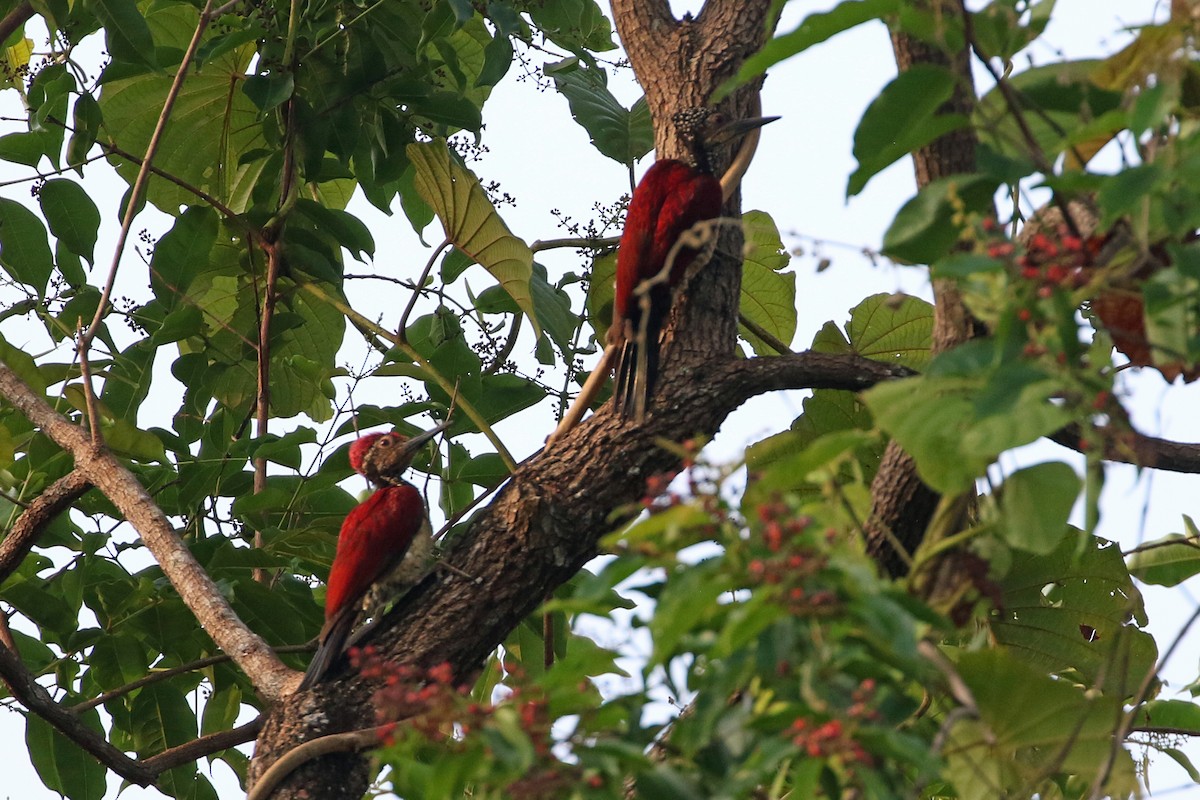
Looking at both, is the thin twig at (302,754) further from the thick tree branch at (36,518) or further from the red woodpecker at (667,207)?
the red woodpecker at (667,207)

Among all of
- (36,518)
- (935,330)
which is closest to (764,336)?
(935,330)

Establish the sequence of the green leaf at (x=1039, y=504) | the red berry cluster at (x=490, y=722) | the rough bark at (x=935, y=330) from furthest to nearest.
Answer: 1. the rough bark at (x=935, y=330)
2. the green leaf at (x=1039, y=504)
3. the red berry cluster at (x=490, y=722)

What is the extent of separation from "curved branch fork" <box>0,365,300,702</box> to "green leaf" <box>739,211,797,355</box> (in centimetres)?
196

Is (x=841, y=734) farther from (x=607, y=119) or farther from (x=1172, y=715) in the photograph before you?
(x=607, y=119)

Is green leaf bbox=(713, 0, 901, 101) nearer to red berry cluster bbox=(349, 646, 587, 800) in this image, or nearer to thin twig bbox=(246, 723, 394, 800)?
red berry cluster bbox=(349, 646, 587, 800)

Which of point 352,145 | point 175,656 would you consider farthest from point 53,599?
point 352,145

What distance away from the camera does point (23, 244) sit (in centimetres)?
409

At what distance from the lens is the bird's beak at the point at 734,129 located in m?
3.94

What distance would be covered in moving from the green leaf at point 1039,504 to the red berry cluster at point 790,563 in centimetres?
34

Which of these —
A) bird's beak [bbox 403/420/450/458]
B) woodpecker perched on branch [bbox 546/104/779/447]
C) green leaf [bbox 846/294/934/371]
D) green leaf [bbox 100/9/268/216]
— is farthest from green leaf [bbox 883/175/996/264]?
green leaf [bbox 100/9/268/216]

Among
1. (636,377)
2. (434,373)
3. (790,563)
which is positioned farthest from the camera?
(434,373)

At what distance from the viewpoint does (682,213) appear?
383 centimetres

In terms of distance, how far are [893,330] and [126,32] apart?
2491mm

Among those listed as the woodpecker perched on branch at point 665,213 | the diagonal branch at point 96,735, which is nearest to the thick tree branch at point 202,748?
the diagonal branch at point 96,735
